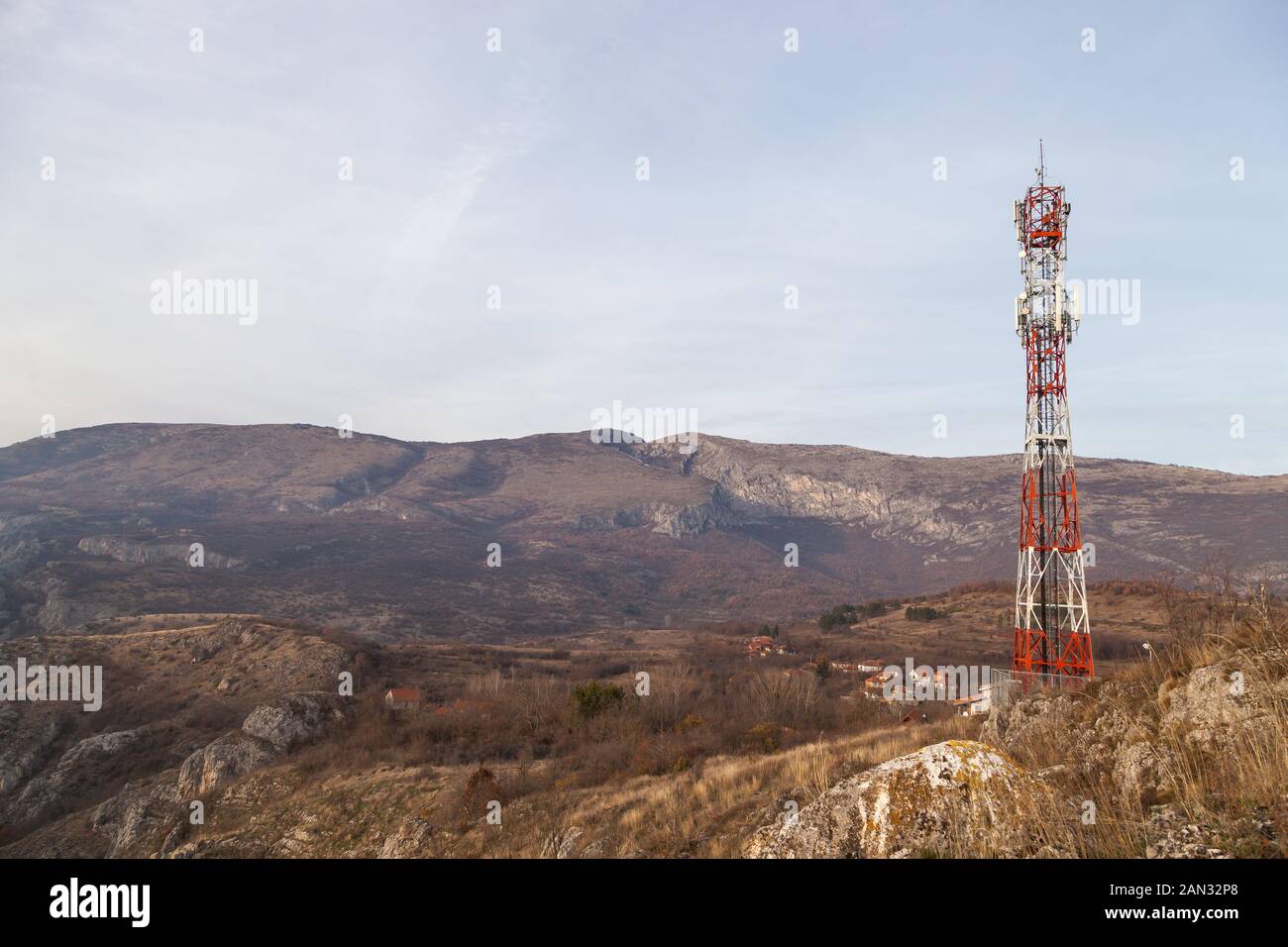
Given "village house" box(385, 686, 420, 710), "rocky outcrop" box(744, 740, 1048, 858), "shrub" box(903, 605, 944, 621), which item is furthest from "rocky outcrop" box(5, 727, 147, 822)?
"shrub" box(903, 605, 944, 621)

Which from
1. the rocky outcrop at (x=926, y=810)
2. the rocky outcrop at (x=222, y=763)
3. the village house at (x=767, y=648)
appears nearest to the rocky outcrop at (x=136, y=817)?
the rocky outcrop at (x=222, y=763)

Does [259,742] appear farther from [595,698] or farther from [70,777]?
[595,698]

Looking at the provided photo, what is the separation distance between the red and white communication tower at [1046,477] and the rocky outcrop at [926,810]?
21.6 m

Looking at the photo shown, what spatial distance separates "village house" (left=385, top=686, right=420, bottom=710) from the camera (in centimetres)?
3375

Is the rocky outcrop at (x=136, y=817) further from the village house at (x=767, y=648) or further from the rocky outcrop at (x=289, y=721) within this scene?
the village house at (x=767, y=648)

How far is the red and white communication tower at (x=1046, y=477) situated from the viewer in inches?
992

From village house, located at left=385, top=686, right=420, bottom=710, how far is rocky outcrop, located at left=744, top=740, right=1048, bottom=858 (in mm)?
30370

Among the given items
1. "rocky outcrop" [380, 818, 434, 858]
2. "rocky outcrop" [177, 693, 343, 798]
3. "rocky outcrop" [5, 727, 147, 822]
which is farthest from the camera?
"rocky outcrop" [5, 727, 147, 822]

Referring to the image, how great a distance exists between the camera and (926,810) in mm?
6105

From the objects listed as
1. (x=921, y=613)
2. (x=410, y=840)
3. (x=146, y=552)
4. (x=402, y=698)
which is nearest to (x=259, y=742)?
(x=402, y=698)

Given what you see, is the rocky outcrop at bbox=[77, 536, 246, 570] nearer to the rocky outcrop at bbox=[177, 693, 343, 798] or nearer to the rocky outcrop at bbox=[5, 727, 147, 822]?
the rocky outcrop at bbox=[5, 727, 147, 822]

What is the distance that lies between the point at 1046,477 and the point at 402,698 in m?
31.4
